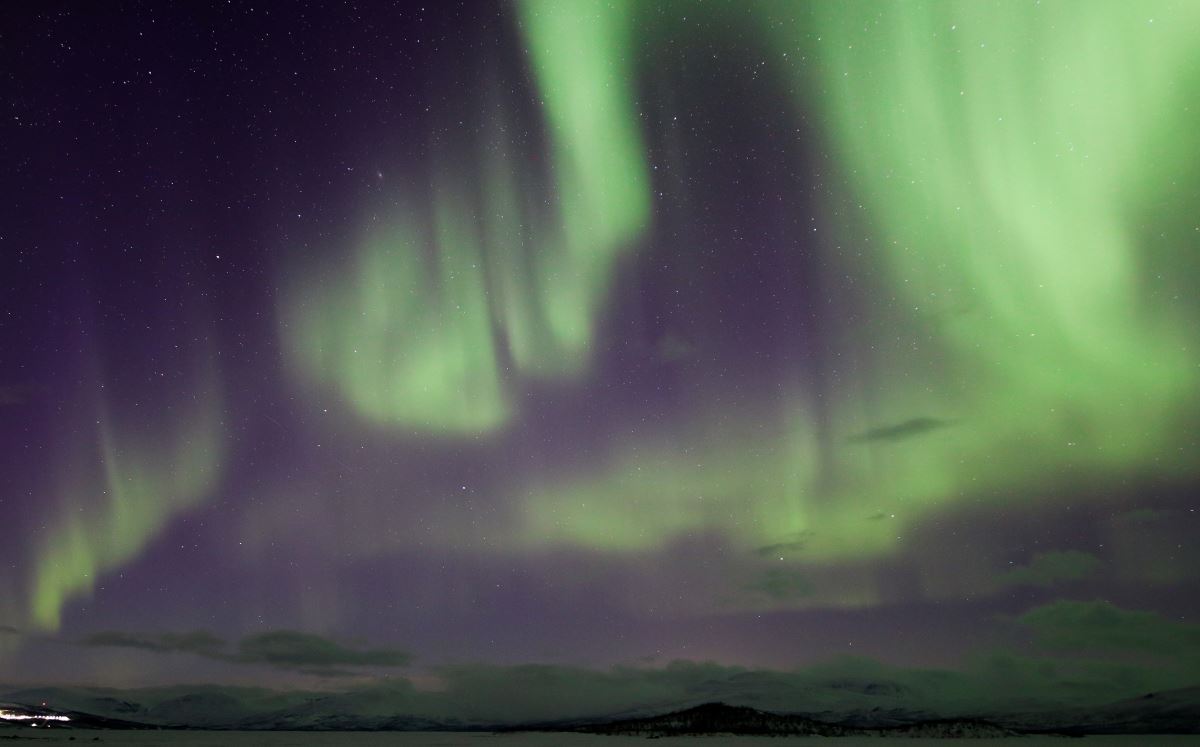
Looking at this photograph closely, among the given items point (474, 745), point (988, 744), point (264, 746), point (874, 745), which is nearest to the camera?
point (264, 746)

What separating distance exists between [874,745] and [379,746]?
3532 inches

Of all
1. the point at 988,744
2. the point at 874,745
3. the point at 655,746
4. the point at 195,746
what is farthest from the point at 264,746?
the point at 988,744

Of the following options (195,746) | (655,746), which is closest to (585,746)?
(655,746)

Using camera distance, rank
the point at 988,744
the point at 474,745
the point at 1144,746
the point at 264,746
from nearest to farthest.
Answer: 1. the point at 264,746
2. the point at 474,745
3. the point at 1144,746
4. the point at 988,744

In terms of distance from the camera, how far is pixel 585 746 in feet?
417

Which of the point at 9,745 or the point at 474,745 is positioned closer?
the point at 9,745

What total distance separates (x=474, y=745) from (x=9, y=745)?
63.8m

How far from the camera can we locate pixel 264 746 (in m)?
124

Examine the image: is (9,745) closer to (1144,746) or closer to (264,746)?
(264,746)

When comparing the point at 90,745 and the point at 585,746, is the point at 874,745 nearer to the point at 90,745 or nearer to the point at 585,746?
the point at 585,746

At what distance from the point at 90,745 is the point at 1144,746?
161973 mm

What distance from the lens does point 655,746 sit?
478ft

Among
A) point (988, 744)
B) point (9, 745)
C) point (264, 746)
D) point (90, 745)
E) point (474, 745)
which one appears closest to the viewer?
point (9, 745)

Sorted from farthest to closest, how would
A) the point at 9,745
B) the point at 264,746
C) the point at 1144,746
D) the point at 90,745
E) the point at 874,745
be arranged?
the point at 874,745 < the point at 1144,746 < the point at 264,746 < the point at 90,745 < the point at 9,745
